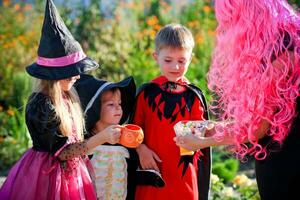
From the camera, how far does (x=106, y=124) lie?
4250mm

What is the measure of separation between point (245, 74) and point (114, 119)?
44.2 inches

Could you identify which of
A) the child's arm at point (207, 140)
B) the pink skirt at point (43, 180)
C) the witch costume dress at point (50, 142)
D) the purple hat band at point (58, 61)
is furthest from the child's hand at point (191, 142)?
the purple hat band at point (58, 61)

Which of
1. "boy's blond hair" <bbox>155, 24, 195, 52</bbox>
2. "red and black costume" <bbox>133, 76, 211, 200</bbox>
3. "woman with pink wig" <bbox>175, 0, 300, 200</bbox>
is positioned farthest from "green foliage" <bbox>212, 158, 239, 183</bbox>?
"woman with pink wig" <bbox>175, 0, 300, 200</bbox>

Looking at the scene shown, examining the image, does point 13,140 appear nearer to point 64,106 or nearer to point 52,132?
point 64,106

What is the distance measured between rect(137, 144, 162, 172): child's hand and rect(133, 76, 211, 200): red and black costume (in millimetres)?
40

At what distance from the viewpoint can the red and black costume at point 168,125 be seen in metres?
4.30

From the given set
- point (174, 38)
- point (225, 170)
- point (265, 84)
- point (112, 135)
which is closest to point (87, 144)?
point (112, 135)

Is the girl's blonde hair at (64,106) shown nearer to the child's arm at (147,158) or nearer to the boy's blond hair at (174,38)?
the child's arm at (147,158)

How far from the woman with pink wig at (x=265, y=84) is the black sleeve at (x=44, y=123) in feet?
2.92

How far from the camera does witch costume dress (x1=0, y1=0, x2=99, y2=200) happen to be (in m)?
3.70

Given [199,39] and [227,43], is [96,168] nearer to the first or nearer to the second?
[227,43]

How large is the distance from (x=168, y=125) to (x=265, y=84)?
1.12m

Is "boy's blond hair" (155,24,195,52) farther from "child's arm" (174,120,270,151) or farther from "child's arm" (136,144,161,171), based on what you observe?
"child's arm" (174,120,270,151)

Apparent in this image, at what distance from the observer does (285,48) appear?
3.27 m
